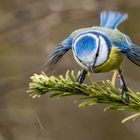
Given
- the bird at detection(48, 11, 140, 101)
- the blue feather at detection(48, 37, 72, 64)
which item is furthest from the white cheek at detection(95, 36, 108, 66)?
the blue feather at detection(48, 37, 72, 64)

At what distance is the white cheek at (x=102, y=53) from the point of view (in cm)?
182

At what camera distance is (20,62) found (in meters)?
4.18

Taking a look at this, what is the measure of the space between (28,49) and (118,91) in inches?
97.4

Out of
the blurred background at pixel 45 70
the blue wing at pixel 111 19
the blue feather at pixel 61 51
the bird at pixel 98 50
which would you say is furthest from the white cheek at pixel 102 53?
the blurred background at pixel 45 70

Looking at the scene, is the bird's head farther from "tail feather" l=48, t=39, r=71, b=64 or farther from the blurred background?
the blurred background

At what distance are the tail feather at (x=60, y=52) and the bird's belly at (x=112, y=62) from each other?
0.12m

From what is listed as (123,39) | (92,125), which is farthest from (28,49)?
(123,39)

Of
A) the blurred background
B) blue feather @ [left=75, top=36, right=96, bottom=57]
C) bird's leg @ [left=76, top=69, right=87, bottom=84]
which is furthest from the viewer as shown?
the blurred background

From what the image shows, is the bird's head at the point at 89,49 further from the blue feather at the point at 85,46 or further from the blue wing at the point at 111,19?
the blue wing at the point at 111,19

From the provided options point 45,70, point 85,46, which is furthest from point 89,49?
point 45,70

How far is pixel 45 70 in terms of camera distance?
233cm

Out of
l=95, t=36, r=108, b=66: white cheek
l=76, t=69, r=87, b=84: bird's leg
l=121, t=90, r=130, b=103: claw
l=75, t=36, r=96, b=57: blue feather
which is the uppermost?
l=75, t=36, r=96, b=57: blue feather

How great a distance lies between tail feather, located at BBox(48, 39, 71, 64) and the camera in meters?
1.89

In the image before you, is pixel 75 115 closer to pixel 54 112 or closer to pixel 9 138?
pixel 54 112
